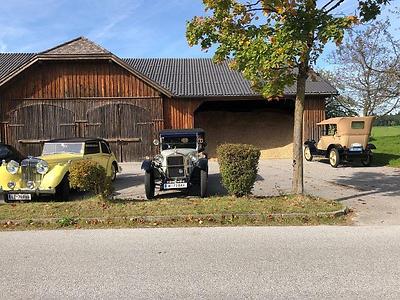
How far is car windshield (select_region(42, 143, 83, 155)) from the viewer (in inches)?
467

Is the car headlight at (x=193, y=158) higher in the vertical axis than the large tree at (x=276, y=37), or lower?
lower

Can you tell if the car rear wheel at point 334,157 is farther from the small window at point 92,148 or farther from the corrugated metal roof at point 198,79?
the small window at point 92,148

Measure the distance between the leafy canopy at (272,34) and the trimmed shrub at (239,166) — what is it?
1528 millimetres

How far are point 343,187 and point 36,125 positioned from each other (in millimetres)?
16097

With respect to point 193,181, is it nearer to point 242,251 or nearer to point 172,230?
point 172,230

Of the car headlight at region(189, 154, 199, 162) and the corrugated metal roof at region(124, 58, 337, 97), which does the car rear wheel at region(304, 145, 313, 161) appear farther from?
the car headlight at region(189, 154, 199, 162)

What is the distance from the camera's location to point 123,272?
4.91 meters

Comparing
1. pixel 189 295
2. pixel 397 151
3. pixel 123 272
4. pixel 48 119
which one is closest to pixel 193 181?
pixel 123 272

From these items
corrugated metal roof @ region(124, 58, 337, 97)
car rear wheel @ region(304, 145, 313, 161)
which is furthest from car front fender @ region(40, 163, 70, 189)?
car rear wheel @ region(304, 145, 313, 161)

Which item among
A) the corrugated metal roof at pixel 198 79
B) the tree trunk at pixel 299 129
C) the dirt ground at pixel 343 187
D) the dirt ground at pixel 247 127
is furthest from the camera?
the dirt ground at pixel 247 127

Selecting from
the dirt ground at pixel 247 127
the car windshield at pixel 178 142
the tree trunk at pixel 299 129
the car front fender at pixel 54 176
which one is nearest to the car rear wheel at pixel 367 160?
the dirt ground at pixel 247 127

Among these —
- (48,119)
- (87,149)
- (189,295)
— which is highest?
(48,119)

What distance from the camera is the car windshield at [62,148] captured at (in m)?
11.9

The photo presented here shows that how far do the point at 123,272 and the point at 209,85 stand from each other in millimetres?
20021
